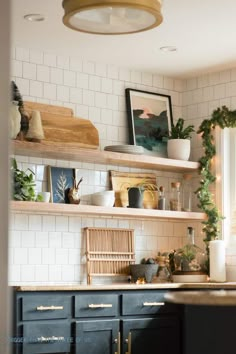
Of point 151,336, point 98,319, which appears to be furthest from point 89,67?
point 151,336

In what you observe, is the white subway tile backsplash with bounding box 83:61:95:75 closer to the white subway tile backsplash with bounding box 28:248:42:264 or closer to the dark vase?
the dark vase

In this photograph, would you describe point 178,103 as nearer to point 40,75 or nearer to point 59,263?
point 40,75

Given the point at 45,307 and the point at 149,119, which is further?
the point at 149,119

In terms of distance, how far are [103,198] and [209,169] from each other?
122cm

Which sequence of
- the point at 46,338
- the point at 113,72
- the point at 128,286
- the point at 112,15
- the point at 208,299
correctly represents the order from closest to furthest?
the point at 112,15 < the point at 208,299 < the point at 46,338 < the point at 128,286 < the point at 113,72

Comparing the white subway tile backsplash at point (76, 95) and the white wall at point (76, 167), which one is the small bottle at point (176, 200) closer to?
the white wall at point (76, 167)

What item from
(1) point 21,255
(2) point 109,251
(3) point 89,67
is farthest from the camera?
(3) point 89,67

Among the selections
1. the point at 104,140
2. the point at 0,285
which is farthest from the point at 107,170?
the point at 0,285

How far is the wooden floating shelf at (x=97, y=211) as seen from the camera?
5.82 metres

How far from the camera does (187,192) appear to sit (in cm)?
723

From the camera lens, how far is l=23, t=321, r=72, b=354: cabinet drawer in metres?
5.32

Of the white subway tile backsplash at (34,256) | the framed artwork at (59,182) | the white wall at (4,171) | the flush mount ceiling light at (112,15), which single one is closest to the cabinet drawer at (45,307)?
the white subway tile backsplash at (34,256)

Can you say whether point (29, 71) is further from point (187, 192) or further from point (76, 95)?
point (187, 192)

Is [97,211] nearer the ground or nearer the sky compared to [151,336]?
nearer the sky
